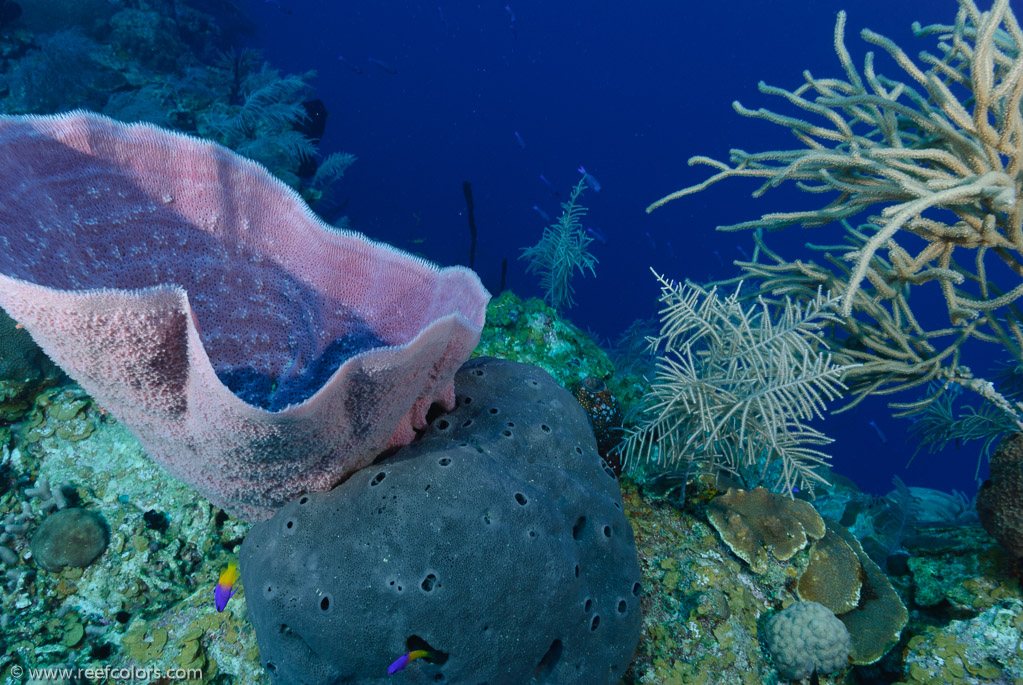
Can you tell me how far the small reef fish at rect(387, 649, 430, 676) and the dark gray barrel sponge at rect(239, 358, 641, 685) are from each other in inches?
1.3

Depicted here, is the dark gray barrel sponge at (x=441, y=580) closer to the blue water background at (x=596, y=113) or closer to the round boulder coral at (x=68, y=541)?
the round boulder coral at (x=68, y=541)

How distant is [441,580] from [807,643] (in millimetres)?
2034

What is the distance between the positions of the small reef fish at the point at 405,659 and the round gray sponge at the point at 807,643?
6.28 feet

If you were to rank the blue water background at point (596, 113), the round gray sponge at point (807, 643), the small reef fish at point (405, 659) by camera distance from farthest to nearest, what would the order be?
the blue water background at point (596, 113) → the round gray sponge at point (807, 643) → the small reef fish at point (405, 659)

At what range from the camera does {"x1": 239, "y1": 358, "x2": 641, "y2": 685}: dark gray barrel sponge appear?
1645mm

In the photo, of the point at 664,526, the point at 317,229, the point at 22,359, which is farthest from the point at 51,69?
the point at 664,526

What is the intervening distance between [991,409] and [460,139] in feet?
186

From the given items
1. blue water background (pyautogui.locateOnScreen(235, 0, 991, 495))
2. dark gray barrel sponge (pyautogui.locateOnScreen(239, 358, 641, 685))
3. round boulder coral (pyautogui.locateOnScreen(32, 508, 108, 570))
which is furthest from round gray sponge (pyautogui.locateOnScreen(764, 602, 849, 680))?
blue water background (pyautogui.locateOnScreen(235, 0, 991, 495))

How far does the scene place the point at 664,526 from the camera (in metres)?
3.01

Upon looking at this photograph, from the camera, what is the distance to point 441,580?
1.66 m

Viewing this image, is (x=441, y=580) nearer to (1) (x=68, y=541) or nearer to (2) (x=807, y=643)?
(2) (x=807, y=643)

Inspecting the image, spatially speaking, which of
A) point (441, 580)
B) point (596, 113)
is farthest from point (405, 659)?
point (596, 113)

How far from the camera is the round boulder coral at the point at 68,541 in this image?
2.37 metres

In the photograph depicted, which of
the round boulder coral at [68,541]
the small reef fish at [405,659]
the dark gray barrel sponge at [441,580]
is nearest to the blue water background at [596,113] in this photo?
the round boulder coral at [68,541]
